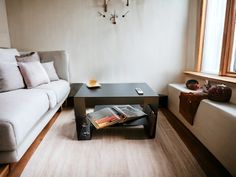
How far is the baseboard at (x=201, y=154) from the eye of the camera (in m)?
1.20

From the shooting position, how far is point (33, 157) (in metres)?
1.39

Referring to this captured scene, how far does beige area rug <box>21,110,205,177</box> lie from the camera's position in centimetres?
121

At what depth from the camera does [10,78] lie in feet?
5.70

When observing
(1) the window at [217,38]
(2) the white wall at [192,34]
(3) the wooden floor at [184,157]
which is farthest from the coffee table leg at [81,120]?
(2) the white wall at [192,34]

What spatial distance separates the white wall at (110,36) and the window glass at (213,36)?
0.38 meters

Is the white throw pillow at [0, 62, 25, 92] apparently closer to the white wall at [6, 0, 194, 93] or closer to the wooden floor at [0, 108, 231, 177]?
the wooden floor at [0, 108, 231, 177]

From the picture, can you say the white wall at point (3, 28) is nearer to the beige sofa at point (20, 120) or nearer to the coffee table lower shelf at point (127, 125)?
the beige sofa at point (20, 120)

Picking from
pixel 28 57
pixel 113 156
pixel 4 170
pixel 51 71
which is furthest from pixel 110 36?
pixel 4 170

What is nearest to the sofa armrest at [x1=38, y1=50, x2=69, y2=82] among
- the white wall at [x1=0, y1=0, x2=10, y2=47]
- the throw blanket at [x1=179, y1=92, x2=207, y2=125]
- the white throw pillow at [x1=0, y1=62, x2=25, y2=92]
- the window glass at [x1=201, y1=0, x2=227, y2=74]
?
the white wall at [x1=0, y1=0, x2=10, y2=47]

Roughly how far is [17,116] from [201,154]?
4.79 feet

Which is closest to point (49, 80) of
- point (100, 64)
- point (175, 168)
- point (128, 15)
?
point (100, 64)

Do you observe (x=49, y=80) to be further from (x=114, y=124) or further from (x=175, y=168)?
(x=175, y=168)

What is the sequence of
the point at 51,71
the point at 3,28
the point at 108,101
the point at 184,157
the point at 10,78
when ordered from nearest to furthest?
1. the point at 184,157
2. the point at 108,101
3. the point at 10,78
4. the point at 51,71
5. the point at 3,28

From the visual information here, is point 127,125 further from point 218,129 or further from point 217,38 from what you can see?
point 217,38
